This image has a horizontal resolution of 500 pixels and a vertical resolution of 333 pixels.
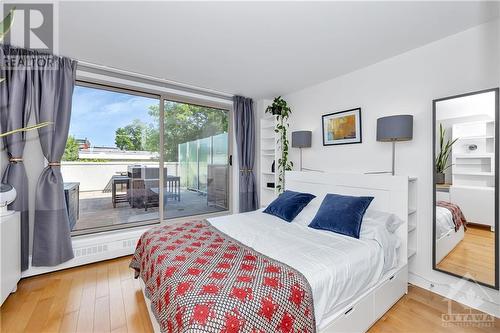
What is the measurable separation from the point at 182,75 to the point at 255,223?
2.29 metres

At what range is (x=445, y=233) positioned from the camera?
7.33ft

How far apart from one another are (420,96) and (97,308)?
3.75 meters

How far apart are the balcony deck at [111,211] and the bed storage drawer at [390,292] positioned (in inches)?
119

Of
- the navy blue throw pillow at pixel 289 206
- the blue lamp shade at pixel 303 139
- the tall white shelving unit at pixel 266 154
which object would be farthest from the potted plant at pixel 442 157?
the tall white shelving unit at pixel 266 154

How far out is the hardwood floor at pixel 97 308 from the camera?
1.78 m

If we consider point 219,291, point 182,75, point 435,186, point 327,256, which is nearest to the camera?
point 219,291

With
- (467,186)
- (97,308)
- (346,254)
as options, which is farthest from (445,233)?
(97,308)

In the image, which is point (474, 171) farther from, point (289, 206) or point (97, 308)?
point (97, 308)

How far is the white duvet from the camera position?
147 cm

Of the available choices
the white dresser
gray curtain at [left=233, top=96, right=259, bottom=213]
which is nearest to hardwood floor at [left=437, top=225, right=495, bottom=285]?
gray curtain at [left=233, top=96, right=259, bottom=213]

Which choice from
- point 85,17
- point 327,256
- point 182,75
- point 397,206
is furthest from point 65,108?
point 397,206

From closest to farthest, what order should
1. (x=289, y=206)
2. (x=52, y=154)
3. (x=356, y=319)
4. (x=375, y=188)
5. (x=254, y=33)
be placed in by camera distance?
1. (x=356, y=319)
2. (x=254, y=33)
3. (x=375, y=188)
4. (x=52, y=154)
5. (x=289, y=206)

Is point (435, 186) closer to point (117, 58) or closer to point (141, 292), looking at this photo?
point (141, 292)

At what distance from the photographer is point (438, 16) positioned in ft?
6.18
